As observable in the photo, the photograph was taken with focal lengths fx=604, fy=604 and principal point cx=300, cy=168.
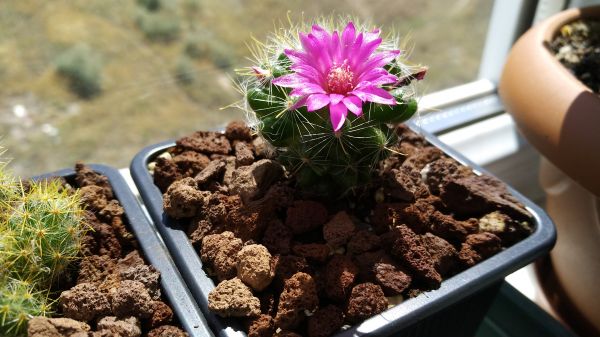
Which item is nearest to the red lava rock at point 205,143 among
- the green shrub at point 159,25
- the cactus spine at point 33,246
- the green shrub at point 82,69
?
the cactus spine at point 33,246

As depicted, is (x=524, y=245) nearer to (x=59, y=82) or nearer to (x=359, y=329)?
(x=359, y=329)

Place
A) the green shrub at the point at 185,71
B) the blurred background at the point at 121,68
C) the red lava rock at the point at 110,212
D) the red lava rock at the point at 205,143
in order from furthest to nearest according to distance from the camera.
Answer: the green shrub at the point at 185,71
the blurred background at the point at 121,68
the red lava rock at the point at 205,143
the red lava rock at the point at 110,212

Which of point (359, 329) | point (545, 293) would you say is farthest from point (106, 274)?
point (545, 293)

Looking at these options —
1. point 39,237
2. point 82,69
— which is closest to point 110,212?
point 39,237

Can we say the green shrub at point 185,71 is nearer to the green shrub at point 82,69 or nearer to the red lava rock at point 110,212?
the green shrub at point 82,69

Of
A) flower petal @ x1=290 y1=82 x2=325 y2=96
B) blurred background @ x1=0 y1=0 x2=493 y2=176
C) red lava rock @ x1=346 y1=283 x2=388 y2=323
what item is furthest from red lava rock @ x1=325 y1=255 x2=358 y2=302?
blurred background @ x1=0 y1=0 x2=493 y2=176

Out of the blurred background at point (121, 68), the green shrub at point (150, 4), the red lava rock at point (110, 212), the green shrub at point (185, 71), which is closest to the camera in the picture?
the red lava rock at point (110, 212)

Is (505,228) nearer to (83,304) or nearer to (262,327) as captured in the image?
(262,327)
